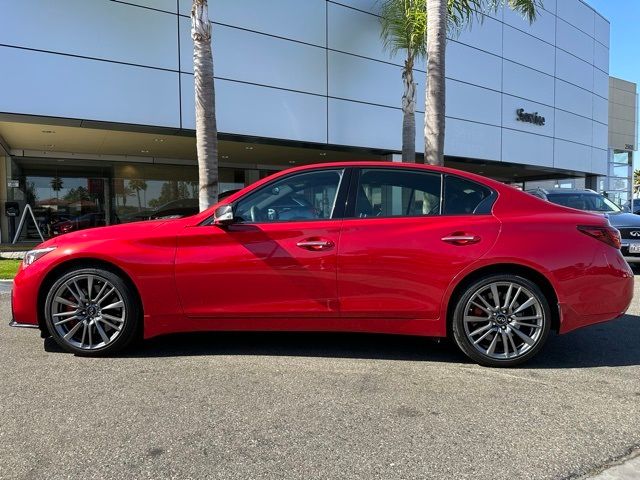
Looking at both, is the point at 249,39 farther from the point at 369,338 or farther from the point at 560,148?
the point at 560,148

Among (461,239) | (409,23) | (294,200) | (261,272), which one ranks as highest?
(409,23)

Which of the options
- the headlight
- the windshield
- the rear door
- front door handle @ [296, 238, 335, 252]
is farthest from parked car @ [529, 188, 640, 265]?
the headlight

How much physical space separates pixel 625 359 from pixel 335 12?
42.2 ft

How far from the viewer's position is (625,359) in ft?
14.3

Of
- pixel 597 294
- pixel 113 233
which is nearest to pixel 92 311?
pixel 113 233

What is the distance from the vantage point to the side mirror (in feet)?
13.1

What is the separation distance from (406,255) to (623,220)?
7119 millimetres

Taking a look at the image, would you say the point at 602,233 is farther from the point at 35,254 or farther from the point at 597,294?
the point at 35,254

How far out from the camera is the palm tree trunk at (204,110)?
9289 mm

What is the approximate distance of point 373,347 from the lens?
15.1ft

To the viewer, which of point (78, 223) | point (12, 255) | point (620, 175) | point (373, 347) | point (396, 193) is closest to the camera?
point (396, 193)

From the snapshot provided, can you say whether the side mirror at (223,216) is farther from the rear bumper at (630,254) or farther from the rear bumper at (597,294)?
the rear bumper at (630,254)

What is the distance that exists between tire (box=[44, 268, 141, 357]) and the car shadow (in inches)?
9.5

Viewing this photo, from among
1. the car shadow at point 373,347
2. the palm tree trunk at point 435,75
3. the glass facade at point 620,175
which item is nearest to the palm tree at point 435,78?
the palm tree trunk at point 435,75
